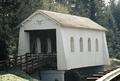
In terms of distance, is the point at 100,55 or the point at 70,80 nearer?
the point at 70,80

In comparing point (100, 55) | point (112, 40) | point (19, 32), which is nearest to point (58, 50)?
point (19, 32)

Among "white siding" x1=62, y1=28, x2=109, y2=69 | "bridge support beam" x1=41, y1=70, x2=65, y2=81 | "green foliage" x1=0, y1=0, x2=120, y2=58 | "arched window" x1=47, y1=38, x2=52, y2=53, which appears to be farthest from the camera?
"arched window" x1=47, y1=38, x2=52, y2=53

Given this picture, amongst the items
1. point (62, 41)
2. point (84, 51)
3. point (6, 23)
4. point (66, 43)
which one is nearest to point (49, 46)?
point (84, 51)

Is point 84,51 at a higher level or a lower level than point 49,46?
lower

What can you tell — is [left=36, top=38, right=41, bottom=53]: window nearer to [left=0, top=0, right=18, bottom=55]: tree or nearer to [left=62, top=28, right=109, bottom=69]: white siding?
[left=0, top=0, right=18, bottom=55]: tree

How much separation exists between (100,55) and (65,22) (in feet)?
27.4

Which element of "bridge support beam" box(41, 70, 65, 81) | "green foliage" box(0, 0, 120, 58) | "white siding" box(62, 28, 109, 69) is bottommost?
"bridge support beam" box(41, 70, 65, 81)

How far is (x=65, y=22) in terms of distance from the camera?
1236 inches

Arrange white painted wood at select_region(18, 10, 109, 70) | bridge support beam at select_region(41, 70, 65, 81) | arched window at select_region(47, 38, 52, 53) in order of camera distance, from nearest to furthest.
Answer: bridge support beam at select_region(41, 70, 65, 81) → white painted wood at select_region(18, 10, 109, 70) → arched window at select_region(47, 38, 52, 53)

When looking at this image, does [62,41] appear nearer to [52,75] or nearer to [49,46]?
[52,75]

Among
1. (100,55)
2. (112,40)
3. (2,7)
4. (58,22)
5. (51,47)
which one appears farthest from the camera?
(112,40)

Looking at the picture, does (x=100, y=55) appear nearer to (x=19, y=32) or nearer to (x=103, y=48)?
(x=103, y=48)

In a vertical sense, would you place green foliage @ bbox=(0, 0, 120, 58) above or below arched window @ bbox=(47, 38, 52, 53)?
above

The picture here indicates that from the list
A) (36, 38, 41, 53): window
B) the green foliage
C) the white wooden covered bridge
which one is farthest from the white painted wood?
(36, 38, 41, 53): window
